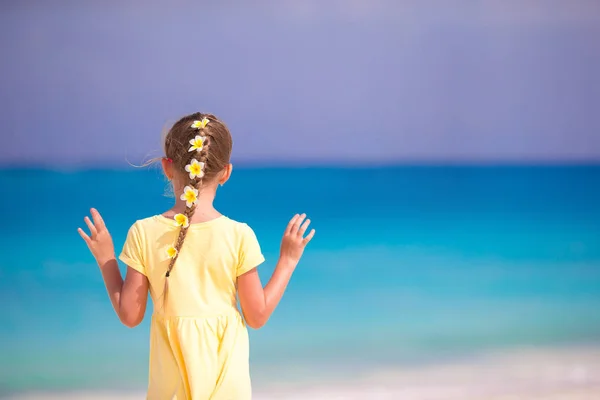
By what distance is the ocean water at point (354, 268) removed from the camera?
3074 mm

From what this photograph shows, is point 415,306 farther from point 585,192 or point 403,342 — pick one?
point 585,192

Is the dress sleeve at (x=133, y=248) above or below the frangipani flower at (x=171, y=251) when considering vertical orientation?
above

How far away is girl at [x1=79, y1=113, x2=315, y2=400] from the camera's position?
58.9 inches

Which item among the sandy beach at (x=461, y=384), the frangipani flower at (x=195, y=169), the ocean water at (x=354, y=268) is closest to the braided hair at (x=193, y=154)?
the frangipani flower at (x=195, y=169)

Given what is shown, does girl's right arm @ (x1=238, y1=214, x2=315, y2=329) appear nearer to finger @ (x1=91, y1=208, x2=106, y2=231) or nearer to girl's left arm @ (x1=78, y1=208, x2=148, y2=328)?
girl's left arm @ (x1=78, y1=208, x2=148, y2=328)

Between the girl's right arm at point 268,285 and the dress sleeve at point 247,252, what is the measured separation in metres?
0.02

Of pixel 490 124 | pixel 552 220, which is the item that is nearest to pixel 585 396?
pixel 552 220

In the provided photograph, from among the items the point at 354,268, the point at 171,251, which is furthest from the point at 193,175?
the point at 354,268

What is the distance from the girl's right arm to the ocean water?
1.26 meters

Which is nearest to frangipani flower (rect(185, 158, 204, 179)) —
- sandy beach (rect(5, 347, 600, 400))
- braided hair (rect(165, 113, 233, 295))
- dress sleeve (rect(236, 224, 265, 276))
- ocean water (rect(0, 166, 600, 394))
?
braided hair (rect(165, 113, 233, 295))

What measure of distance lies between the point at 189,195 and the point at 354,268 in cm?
269

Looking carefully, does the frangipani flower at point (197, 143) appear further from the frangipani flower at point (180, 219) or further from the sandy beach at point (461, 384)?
the sandy beach at point (461, 384)

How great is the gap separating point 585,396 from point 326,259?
6.01 ft

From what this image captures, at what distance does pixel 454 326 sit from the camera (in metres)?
3.37
